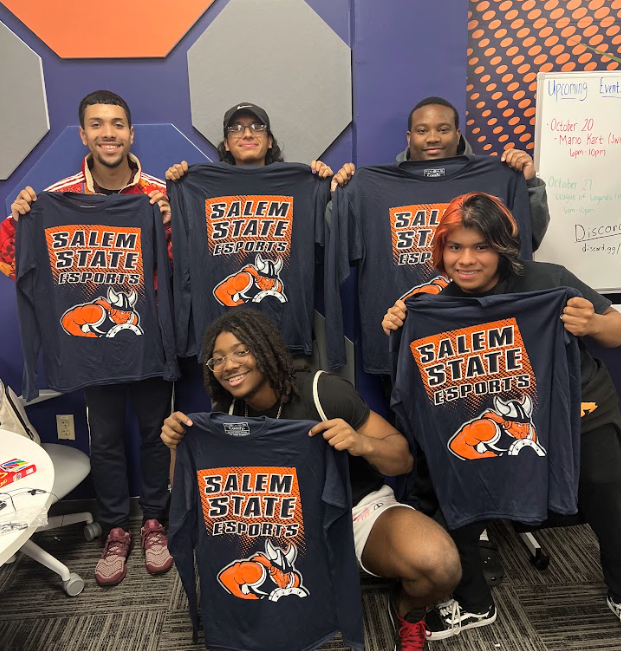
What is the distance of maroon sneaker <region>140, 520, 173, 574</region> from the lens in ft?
7.38

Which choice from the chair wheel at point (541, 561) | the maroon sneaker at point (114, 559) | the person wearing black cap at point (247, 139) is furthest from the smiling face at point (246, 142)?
the chair wheel at point (541, 561)

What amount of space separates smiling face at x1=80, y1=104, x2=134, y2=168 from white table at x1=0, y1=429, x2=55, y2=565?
1142 mm

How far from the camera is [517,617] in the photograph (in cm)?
195

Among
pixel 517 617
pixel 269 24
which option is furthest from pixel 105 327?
pixel 517 617

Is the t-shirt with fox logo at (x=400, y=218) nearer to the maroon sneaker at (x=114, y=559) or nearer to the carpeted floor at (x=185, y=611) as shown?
the carpeted floor at (x=185, y=611)

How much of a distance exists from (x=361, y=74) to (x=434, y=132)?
0.52m

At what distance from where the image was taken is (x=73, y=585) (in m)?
2.15

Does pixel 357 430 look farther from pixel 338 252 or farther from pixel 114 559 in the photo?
pixel 114 559

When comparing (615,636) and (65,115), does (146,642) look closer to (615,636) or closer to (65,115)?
(615,636)

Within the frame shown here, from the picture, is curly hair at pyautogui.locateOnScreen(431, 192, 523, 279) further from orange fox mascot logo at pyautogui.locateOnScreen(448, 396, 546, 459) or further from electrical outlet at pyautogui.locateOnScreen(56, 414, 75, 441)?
electrical outlet at pyautogui.locateOnScreen(56, 414, 75, 441)

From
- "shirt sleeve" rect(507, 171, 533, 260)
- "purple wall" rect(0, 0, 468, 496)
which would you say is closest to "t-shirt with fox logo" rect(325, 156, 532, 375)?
"shirt sleeve" rect(507, 171, 533, 260)

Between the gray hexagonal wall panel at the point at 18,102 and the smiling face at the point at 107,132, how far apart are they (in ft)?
1.28

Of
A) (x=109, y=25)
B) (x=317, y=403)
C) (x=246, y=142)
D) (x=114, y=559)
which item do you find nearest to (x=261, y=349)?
(x=317, y=403)

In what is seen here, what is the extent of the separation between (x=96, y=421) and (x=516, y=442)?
1.72 meters
